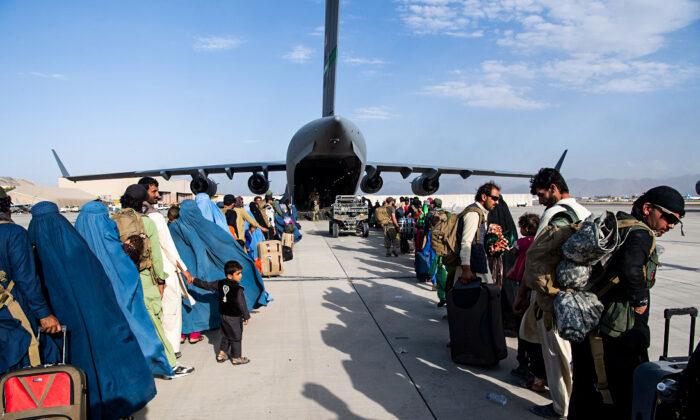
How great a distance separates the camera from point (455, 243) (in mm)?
5004

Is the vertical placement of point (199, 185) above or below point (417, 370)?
above

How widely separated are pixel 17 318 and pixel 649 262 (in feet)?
12.4

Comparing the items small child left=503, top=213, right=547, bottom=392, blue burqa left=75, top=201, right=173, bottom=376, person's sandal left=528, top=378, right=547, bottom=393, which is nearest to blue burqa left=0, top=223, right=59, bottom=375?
blue burqa left=75, top=201, right=173, bottom=376

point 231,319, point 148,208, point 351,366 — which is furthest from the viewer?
point 148,208

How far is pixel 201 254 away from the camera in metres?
5.39

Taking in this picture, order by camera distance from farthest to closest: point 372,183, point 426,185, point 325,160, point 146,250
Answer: point 372,183, point 426,185, point 325,160, point 146,250

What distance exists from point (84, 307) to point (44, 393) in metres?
0.63

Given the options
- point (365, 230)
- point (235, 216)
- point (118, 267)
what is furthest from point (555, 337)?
point (365, 230)

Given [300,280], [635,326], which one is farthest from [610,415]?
[300,280]

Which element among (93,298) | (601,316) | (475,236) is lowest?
(93,298)

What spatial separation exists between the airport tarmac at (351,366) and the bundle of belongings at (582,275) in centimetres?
123

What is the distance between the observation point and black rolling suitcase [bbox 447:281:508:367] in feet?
13.8

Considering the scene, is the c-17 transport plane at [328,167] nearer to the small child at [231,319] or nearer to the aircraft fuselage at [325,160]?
the aircraft fuselage at [325,160]

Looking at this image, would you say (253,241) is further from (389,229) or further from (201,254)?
(201,254)
